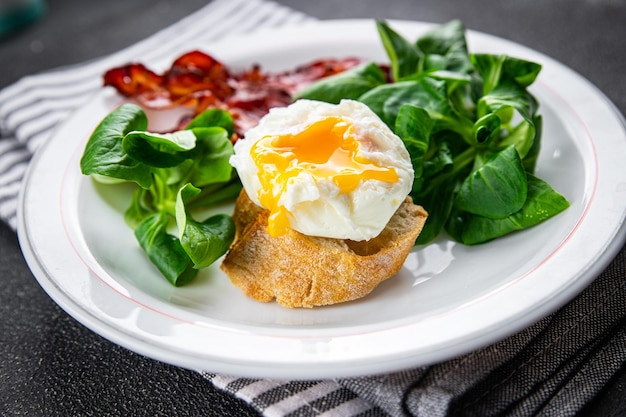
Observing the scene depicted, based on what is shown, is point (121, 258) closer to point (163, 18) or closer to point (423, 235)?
point (423, 235)

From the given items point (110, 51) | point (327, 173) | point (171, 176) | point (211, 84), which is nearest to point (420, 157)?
point (327, 173)

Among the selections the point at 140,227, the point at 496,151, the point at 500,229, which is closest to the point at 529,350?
the point at 500,229

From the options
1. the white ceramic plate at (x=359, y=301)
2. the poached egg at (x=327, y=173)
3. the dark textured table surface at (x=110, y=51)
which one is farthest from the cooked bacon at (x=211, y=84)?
the dark textured table surface at (x=110, y=51)

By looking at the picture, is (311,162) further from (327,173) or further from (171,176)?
(171,176)

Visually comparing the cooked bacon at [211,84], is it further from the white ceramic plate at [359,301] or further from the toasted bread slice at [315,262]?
the toasted bread slice at [315,262]

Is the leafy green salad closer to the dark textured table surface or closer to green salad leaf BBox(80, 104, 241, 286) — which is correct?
green salad leaf BBox(80, 104, 241, 286)

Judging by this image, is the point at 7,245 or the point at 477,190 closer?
the point at 477,190

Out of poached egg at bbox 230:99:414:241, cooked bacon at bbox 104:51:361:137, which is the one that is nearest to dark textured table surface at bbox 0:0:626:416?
poached egg at bbox 230:99:414:241
